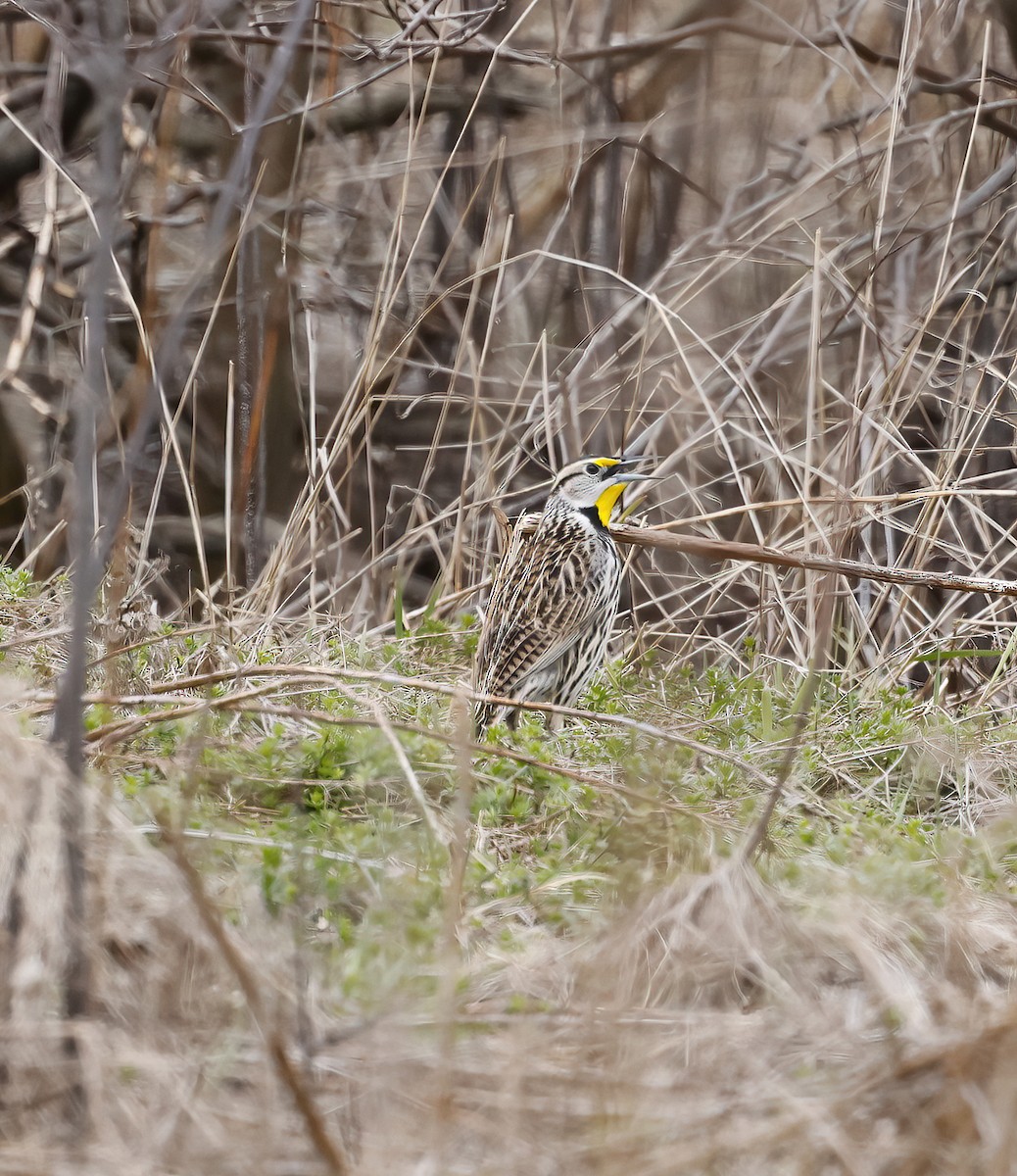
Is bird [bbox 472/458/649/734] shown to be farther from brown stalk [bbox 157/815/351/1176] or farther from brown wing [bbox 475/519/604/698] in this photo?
brown stalk [bbox 157/815/351/1176]

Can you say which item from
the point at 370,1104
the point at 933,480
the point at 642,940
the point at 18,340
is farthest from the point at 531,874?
the point at 18,340

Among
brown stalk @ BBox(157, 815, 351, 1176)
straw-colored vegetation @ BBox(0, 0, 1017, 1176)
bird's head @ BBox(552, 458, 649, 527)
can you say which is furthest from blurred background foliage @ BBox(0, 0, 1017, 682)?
brown stalk @ BBox(157, 815, 351, 1176)

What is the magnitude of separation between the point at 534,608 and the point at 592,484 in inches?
26.4

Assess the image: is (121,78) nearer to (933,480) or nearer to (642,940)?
(642,940)

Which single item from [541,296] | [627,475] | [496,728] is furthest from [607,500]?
[541,296]

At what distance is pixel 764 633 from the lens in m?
4.99

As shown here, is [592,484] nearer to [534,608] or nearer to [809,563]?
[534,608]

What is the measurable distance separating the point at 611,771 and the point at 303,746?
2.75 feet

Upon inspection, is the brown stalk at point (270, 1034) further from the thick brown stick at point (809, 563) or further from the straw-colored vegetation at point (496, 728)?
the thick brown stick at point (809, 563)

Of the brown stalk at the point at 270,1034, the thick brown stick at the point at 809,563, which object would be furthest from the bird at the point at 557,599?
the brown stalk at the point at 270,1034

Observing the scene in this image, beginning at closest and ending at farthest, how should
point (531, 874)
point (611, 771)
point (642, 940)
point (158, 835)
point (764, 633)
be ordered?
point (642, 940) → point (158, 835) → point (531, 874) → point (611, 771) → point (764, 633)

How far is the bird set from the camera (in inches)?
173

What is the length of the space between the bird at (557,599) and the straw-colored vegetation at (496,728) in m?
0.22

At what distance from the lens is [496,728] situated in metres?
3.32
